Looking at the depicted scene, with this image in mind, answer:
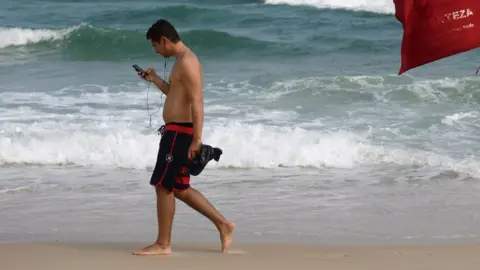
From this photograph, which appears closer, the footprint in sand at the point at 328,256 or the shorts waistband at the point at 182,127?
the shorts waistband at the point at 182,127

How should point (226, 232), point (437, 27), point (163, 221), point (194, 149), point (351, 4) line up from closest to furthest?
point (437, 27)
point (194, 149)
point (163, 221)
point (226, 232)
point (351, 4)

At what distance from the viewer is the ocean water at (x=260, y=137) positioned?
24.5 feet

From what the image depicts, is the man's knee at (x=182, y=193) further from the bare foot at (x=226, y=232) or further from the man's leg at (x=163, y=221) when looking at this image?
the bare foot at (x=226, y=232)

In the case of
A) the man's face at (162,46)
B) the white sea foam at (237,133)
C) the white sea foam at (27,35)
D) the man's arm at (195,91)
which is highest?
the man's face at (162,46)

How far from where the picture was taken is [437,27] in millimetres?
4762

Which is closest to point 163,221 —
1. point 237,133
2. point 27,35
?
point 237,133

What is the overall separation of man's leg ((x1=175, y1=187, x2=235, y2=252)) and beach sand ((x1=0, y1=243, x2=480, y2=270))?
4.3 inches

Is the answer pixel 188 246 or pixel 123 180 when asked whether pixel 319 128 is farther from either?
pixel 188 246

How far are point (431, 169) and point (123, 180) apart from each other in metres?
2.92

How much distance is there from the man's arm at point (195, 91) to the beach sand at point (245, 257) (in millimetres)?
753

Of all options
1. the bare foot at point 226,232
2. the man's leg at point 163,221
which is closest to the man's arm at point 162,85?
the man's leg at point 163,221

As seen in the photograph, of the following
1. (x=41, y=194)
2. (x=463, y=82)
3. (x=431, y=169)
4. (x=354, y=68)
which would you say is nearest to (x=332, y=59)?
(x=354, y=68)

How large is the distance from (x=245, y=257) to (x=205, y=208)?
0.37 metres

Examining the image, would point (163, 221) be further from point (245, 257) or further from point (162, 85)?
point (162, 85)
